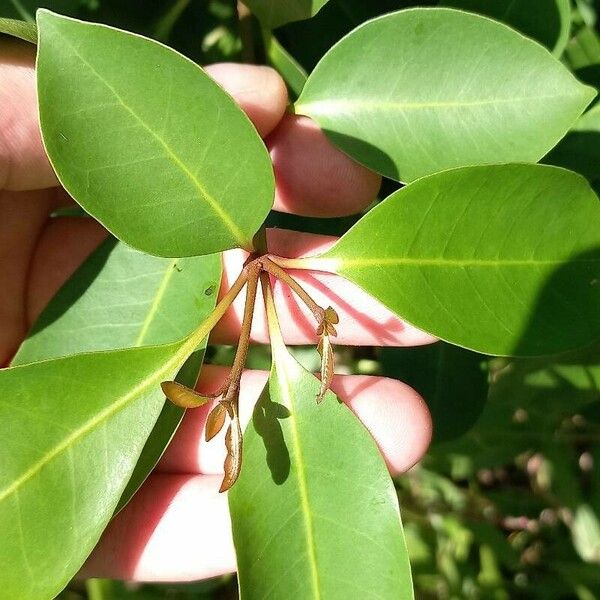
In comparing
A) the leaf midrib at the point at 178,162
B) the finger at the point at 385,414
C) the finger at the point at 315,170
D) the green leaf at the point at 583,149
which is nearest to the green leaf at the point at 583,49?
the green leaf at the point at 583,149

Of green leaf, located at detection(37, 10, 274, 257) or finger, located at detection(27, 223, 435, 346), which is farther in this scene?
finger, located at detection(27, 223, 435, 346)

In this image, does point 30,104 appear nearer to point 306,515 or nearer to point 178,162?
point 178,162

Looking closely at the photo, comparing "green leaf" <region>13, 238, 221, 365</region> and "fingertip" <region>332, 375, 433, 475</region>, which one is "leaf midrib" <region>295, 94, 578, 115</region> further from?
"fingertip" <region>332, 375, 433, 475</region>

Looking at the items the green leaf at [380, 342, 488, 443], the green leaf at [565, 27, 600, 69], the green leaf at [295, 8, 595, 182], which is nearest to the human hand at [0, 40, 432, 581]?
the green leaf at [295, 8, 595, 182]

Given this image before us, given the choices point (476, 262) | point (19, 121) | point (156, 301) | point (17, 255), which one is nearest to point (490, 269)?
point (476, 262)

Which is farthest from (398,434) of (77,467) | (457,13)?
(457,13)
